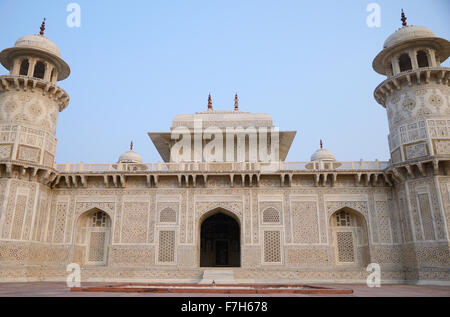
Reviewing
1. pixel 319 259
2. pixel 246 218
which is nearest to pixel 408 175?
pixel 319 259

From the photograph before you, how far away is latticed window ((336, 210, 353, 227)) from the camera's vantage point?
14.5 meters

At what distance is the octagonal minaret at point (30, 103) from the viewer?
13383mm

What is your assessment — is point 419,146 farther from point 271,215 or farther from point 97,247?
point 97,247

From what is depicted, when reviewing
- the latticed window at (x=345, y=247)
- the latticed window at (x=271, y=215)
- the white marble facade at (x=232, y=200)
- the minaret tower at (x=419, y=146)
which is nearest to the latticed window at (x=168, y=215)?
the white marble facade at (x=232, y=200)

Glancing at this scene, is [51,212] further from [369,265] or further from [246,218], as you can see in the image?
[369,265]

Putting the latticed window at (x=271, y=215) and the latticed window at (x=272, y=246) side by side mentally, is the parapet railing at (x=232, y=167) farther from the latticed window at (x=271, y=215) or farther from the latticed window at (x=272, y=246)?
the latticed window at (x=272, y=246)

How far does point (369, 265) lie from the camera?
13.3m

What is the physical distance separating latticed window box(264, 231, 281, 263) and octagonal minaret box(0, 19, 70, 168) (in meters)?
9.85

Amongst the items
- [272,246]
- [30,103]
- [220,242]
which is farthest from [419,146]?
[30,103]

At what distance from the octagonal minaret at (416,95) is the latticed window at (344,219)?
3.04 m

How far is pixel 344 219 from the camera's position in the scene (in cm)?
1454

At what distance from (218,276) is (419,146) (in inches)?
373

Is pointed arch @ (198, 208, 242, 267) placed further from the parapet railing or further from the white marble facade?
the parapet railing
